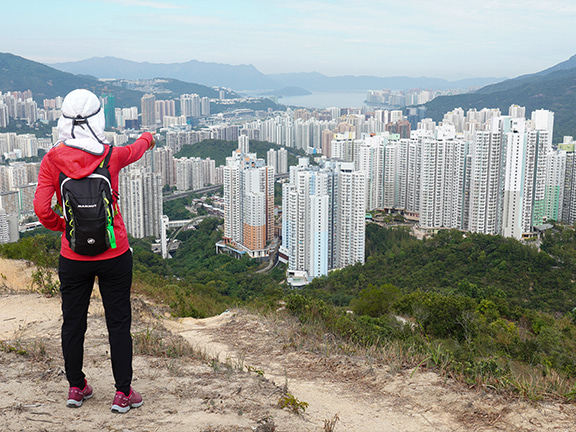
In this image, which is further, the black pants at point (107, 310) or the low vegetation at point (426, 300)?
the low vegetation at point (426, 300)

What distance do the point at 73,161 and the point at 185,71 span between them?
8681 cm

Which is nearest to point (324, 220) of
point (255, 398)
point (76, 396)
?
point (255, 398)

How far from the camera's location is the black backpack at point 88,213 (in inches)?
45.4

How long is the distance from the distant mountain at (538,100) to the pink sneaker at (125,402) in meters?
28.4

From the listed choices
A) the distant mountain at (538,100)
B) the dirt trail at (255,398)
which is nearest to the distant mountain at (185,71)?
the distant mountain at (538,100)

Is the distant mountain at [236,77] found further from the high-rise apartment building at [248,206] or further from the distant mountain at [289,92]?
the high-rise apartment building at [248,206]

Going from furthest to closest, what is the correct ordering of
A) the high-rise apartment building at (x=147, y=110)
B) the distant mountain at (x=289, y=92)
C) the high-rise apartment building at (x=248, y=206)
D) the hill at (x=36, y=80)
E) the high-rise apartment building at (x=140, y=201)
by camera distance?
the distant mountain at (x=289, y=92)
the high-rise apartment building at (x=147, y=110)
the hill at (x=36, y=80)
the high-rise apartment building at (x=140, y=201)
the high-rise apartment building at (x=248, y=206)

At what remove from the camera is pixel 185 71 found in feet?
274

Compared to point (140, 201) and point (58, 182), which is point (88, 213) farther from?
point (140, 201)

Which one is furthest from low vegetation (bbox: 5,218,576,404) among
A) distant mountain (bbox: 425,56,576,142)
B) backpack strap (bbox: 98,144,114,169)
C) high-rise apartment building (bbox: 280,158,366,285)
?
distant mountain (bbox: 425,56,576,142)

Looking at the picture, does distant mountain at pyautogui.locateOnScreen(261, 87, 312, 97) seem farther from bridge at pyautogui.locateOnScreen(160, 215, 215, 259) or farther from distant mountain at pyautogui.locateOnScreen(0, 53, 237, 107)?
→ bridge at pyautogui.locateOnScreen(160, 215, 215, 259)

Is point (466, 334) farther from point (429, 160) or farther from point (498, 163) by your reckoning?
point (429, 160)

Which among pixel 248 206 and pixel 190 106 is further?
pixel 190 106

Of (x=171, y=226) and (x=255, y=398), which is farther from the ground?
(x=255, y=398)
